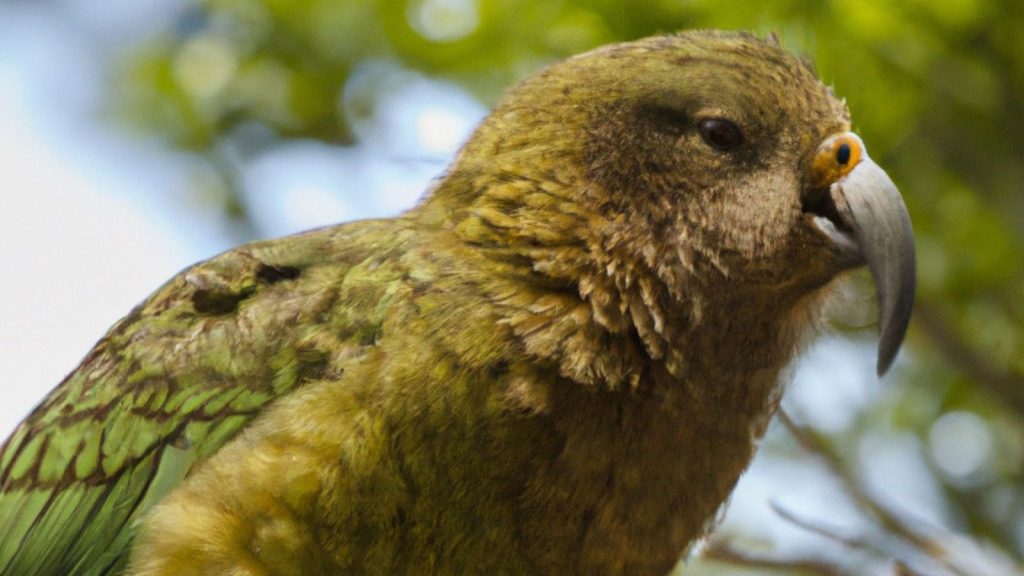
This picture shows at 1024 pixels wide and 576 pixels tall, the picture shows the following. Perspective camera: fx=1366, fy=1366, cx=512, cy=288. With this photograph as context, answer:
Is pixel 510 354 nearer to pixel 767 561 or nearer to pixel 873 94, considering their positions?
pixel 767 561

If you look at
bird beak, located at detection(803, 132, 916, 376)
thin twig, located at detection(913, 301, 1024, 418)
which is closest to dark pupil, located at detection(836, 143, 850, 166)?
bird beak, located at detection(803, 132, 916, 376)

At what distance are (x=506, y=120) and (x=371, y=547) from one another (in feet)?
3.97

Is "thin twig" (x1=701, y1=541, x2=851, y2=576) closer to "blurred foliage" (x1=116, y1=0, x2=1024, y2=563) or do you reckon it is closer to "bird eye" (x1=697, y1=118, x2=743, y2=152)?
"bird eye" (x1=697, y1=118, x2=743, y2=152)

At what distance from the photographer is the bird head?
128 inches

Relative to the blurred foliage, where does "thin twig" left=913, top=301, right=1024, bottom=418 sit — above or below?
below

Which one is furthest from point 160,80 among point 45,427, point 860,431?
point 860,431

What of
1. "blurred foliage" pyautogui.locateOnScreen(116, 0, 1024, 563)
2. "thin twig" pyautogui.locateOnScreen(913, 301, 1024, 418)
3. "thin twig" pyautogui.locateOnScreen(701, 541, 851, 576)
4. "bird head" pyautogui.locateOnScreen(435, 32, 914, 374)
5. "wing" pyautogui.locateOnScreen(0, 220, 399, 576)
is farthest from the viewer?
"thin twig" pyautogui.locateOnScreen(913, 301, 1024, 418)

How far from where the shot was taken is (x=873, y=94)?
4.62 metres

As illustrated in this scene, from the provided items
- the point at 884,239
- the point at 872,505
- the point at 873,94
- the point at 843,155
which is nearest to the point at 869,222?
the point at 884,239

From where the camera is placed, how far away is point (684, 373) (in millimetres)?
3205

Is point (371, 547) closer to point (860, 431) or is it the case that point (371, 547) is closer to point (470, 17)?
point (470, 17)

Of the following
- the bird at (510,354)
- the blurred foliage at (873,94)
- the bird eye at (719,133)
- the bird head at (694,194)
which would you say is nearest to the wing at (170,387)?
the bird at (510,354)

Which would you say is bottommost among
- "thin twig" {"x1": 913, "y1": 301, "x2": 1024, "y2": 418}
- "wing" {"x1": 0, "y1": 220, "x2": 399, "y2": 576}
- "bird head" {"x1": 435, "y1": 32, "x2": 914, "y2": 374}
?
"thin twig" {"x1": 913, "y1": 301, "x2": 1024, "y2": 418}

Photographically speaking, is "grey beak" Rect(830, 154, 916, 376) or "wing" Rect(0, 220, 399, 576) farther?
"grey beak" Rect(830, 154, 916, 376)
